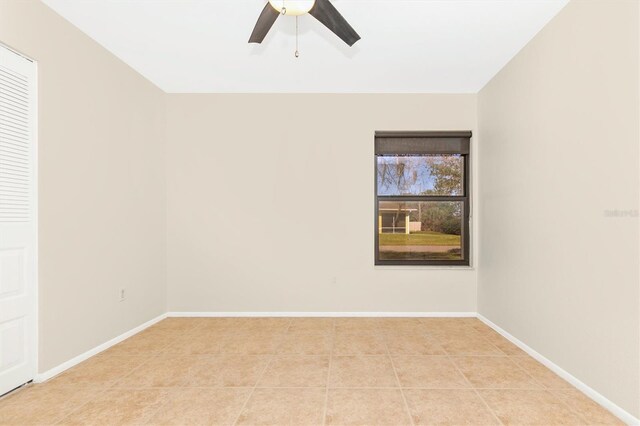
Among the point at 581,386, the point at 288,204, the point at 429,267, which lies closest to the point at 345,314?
the point at 429,267

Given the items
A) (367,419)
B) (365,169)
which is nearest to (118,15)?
(365,169)

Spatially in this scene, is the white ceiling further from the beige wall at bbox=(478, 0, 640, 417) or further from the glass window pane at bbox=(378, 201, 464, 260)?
the glass window pane at bbox=(378, 201, 464, 260)

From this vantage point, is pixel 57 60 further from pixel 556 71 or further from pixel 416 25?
pixel 556 71

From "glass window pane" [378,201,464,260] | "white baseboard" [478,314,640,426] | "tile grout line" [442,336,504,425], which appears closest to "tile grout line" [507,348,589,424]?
"white baseboard" [478,314,640,426]

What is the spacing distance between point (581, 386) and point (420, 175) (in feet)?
8.88

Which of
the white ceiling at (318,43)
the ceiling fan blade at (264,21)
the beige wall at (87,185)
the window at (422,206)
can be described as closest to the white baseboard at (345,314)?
the window at (422,206)

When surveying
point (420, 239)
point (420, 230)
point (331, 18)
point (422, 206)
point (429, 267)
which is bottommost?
point (429, 267)

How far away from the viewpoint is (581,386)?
236 cm

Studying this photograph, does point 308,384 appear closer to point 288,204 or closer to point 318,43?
point 288,204

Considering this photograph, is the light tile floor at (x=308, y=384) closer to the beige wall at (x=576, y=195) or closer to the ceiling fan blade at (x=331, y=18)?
the beige wall at (x=576, y=195)

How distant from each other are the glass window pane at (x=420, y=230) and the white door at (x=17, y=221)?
345cm

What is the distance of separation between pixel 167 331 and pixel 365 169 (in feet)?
A: 9.69

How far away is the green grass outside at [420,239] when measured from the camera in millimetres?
4355

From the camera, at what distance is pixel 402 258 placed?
4340mm
